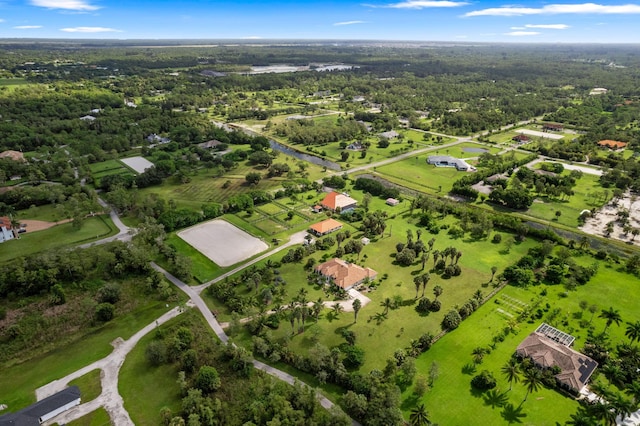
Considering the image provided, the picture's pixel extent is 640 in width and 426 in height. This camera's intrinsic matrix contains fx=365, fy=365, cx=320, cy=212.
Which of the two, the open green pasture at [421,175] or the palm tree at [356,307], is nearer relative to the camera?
the palm tree at [356,307]

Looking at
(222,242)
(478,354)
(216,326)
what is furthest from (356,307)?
(222,242)

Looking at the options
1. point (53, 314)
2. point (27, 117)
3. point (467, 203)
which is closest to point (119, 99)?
point (27, 117)

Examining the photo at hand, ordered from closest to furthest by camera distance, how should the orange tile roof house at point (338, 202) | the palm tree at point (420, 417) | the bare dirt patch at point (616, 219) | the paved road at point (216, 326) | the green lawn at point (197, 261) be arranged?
the palm tree at point (420, 417)
the paved road at point (216, 326)
the green lawn at point (197, 261)
the bare dirt patch at point (616, 219)
the orange tile roof house at point (338, 202)

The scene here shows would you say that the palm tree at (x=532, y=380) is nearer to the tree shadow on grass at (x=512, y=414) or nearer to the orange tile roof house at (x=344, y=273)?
the tree shadow on grass at (x=512, y=414)

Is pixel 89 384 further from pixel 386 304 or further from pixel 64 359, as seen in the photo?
pixel 386 304

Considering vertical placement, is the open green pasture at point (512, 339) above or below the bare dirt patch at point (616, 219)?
below

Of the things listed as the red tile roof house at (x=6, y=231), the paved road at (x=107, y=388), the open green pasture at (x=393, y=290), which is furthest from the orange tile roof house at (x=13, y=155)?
the open green pasture at (x=393, y=290)

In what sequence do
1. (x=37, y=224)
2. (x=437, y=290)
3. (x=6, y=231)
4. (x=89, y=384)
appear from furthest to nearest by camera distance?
(x=37, y=224) → (x=6, y=231) → (x=437, y=290) → (x=89, y=384)
